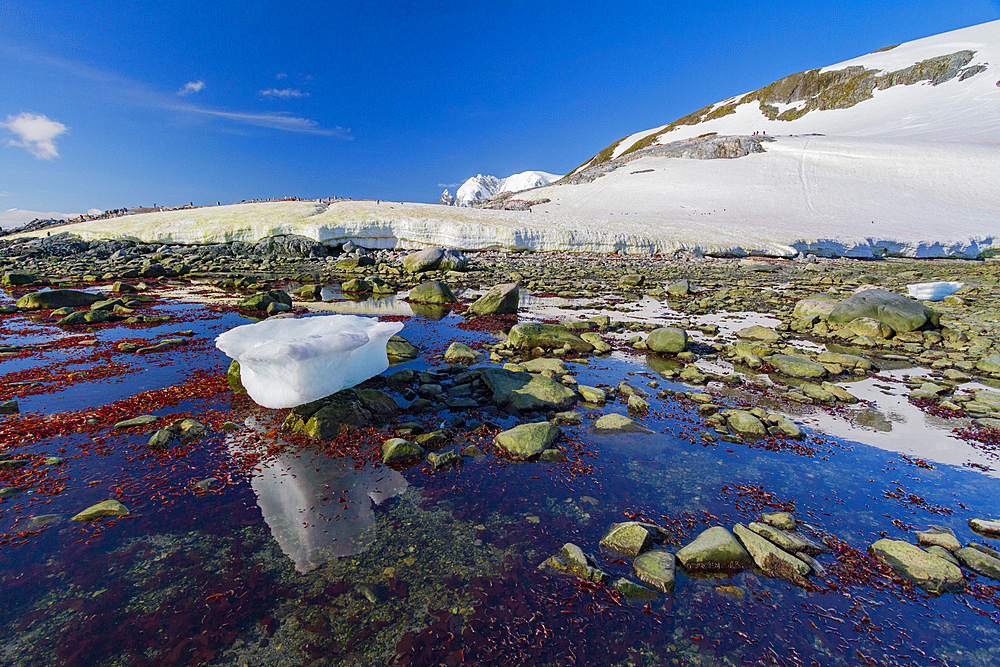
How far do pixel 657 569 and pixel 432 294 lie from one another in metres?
18.9

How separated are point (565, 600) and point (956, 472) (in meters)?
7.34

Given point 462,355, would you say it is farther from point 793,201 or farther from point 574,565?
point 793,201

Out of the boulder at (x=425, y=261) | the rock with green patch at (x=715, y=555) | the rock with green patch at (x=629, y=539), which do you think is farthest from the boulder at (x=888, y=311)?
the boulder at (x=425, y=261)

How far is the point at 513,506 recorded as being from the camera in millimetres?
5719

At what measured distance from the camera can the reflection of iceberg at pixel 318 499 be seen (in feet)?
16.2

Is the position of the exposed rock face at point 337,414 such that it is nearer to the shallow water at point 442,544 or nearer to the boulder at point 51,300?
the shallow water at point 442,544

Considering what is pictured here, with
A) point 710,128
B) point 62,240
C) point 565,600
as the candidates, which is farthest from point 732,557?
point 710,128

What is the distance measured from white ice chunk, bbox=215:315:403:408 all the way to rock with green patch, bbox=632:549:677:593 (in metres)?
5.86

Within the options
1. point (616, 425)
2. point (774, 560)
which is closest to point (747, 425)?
point (616, 425)

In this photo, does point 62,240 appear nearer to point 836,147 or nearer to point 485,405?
point 485,405

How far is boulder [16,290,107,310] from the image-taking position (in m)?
18.5

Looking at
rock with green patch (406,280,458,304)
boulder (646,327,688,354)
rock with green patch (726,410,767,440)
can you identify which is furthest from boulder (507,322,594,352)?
rock with green patch (406,280,458,304)

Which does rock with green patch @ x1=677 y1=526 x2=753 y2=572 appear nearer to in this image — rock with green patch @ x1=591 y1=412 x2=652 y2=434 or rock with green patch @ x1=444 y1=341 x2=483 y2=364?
rock with green patch @ x1=591 y1=412 x2=652 y2=434

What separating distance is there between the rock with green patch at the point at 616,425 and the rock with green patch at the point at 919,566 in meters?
3.59
